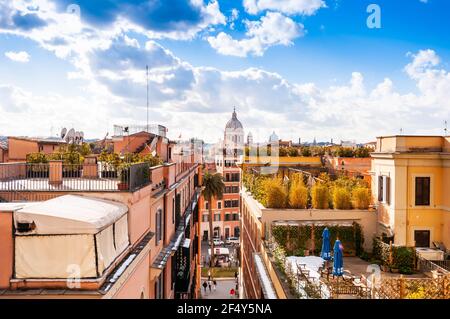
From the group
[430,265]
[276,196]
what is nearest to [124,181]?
[276,196]

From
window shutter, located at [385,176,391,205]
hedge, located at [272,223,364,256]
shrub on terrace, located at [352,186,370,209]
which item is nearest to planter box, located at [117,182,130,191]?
hedge, located at [272,223,364,256]

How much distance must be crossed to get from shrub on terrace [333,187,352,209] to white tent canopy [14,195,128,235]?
9466 millimetres

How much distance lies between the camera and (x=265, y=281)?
1030 centimetres

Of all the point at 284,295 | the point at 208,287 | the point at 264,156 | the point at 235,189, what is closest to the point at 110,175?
the point at 284,295

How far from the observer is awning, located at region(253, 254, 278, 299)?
924 centimetres

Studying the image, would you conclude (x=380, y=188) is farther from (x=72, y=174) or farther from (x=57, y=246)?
(x=57, y=246)

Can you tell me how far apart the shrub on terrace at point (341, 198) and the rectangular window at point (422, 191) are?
238 centimetres

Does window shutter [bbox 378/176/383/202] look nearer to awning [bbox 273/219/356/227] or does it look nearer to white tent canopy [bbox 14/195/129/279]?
awning [bbox 273/219/356/227]

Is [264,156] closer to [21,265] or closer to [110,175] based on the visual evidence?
[110,175]

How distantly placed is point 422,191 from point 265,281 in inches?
294

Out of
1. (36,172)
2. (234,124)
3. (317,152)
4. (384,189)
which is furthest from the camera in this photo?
(234,124)

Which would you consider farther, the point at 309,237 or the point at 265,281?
the point at 309,237

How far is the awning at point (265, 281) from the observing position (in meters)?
9.24

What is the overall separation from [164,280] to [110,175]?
418cm
